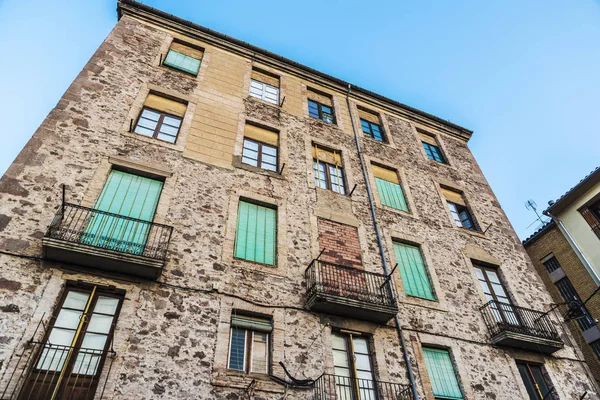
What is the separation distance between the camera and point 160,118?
38.5 feet

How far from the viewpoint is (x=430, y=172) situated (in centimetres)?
Answer: 1573

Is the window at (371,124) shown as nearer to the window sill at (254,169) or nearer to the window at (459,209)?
the window at (459,209)

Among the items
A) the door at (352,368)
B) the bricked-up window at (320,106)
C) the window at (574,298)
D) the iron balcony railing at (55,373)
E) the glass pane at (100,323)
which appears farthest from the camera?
the window at (574,298)

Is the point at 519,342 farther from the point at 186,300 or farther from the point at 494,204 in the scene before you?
the point at 186,300

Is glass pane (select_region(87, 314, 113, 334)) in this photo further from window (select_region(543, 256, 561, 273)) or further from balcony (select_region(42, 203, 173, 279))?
window (select_region(543, 256, 561, 273))

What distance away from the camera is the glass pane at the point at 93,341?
6.86 metres

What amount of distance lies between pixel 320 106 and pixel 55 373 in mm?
12795

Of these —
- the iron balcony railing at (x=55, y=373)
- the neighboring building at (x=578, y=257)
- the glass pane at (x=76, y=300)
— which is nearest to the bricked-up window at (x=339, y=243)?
the glass pane at (x=76, y=300)

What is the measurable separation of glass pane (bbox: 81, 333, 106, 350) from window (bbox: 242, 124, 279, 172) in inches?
250

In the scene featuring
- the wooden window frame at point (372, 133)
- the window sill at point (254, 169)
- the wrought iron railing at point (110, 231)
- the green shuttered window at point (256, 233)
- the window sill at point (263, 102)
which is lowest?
the wrought iron railing at point (110, 231)

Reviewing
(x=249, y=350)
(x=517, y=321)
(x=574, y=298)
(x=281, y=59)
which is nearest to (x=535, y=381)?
(x=517, y=321)

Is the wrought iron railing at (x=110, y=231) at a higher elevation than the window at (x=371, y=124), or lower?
lower

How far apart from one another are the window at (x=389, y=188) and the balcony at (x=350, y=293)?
3.71 m

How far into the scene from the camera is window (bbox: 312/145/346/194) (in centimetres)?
1276
